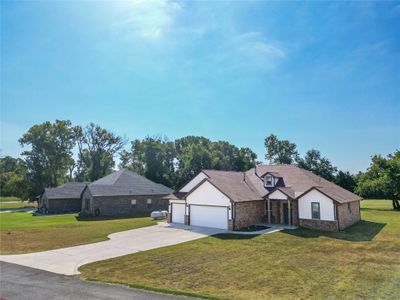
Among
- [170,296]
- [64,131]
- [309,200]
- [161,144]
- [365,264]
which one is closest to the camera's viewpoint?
[170,296]

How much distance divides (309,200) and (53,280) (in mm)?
20583

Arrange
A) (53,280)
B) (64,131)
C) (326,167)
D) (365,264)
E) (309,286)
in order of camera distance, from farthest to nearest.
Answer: (64,131), (326,167), (365,264), (53,280), (309,286)

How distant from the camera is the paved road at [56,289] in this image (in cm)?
1022

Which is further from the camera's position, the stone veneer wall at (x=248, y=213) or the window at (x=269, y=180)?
the window at (x=269, y=180)

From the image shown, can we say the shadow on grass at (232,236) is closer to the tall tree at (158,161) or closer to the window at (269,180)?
the window at (269,180)

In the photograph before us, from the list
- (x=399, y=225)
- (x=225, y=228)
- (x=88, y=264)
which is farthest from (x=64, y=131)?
(x=399, y=225)

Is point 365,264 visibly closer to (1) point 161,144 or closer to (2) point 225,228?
(2) point 225,228

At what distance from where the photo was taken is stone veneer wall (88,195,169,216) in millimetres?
40906

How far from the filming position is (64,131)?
70562 millimetres

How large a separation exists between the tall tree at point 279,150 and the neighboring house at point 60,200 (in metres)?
41.4

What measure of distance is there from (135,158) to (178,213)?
1791 inches

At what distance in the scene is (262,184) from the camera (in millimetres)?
31969

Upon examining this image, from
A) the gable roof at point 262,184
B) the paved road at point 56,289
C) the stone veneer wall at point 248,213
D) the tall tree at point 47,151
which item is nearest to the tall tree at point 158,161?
the tall tree at point 47,151

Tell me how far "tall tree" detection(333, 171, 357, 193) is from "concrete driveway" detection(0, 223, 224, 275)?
39988 mm
